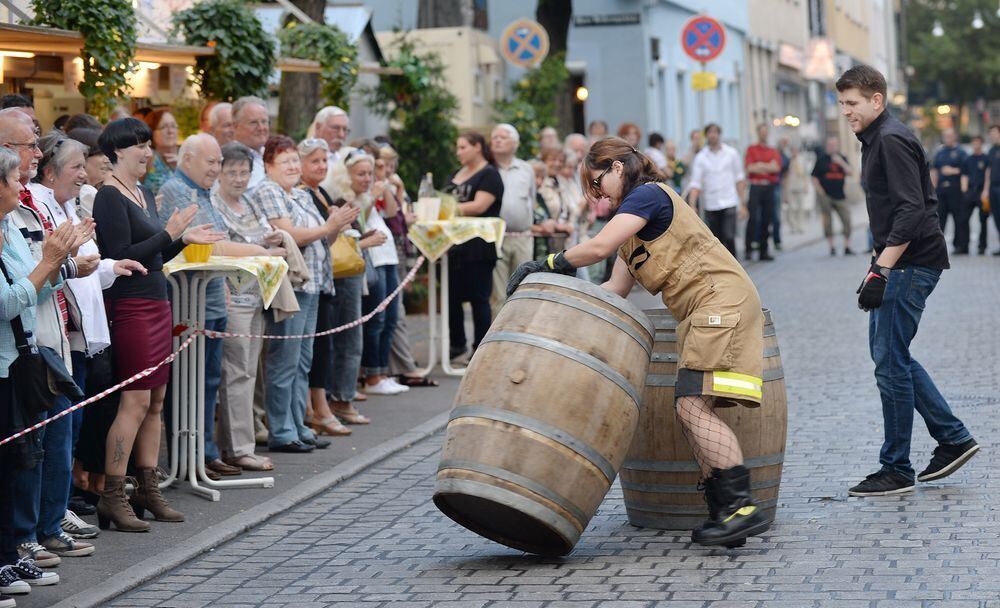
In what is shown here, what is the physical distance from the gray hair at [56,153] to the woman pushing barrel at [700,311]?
198 centimetres

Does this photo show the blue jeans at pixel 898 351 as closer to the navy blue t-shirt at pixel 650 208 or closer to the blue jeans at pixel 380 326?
the navy blue t-shirt at pixel 650 208

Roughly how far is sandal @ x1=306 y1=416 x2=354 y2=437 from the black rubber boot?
401cm

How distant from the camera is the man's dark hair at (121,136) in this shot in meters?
7.75

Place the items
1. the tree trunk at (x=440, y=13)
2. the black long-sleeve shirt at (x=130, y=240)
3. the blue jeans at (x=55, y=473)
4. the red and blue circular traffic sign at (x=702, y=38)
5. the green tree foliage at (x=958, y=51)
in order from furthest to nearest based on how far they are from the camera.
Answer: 1. the green tree foliage at (x=958, y=51)
2. the tree trunk at (x=440, y=13)
3. the red and blue circular traffic sign at (x=702, y=38)
4. the black long-sleeve shirt at (x=130, y=240)
5. the blue jeans at (x=55, y=473)

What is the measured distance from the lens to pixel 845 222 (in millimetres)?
26453

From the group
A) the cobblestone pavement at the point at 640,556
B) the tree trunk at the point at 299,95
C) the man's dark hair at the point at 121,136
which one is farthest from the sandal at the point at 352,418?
the tree trunk at the point at 299,95

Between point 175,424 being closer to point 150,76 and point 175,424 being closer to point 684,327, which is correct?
point 684,327

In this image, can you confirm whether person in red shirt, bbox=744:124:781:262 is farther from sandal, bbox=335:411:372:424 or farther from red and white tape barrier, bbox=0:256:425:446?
sandal, bbox=335:411:372:424

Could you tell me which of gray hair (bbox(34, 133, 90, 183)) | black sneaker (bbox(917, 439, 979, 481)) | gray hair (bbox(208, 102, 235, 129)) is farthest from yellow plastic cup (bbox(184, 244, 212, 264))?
black sneaker (bbox(917, 439, 979, 481))

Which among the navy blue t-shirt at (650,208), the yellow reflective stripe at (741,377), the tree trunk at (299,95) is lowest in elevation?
the yellow reflective stripe at (741,377)

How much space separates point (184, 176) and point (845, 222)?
19.1m

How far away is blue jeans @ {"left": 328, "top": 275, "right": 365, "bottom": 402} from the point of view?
35.2ft

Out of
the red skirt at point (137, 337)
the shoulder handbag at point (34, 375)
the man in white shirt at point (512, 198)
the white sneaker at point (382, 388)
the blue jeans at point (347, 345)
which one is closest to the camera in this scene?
the shoulder handbag at point (34, 375)

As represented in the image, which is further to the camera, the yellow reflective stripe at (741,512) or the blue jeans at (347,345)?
the blue jeans at (347,345)
